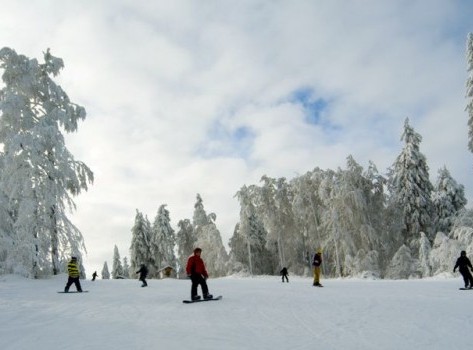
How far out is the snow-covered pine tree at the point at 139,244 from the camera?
228 feet

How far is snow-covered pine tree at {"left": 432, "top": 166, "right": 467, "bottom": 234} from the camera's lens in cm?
4384

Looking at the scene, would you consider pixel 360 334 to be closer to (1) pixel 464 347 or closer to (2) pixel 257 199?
(1) pixel 464 347

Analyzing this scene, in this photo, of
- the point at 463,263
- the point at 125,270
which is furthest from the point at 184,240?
the point at 463,263

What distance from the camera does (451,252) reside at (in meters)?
34.0

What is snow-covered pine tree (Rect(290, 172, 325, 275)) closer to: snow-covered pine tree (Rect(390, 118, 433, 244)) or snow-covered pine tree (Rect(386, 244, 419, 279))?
snow-covered pine tree (Rect(390, 118, 433, 244))

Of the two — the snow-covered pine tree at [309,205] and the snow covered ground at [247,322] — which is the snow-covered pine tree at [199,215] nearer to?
the snow-covered pine tree at [309,205]

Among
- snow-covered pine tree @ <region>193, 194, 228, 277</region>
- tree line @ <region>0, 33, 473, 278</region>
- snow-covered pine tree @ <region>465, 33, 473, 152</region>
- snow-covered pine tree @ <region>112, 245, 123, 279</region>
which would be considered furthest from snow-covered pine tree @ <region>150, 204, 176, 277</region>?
snow-covered pine tree @ <region>465, 33, 473, 152</region>

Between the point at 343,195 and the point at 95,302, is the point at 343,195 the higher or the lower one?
the higher one

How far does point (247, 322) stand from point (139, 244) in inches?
2378

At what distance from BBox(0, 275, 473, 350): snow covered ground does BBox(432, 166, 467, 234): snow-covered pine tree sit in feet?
94.2

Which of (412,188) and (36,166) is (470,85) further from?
(36,166)

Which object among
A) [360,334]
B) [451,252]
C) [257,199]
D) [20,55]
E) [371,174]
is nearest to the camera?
[360,334]

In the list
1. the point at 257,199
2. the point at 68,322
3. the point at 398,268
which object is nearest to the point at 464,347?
the point at 68,322

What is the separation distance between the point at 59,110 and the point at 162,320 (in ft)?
69.3
